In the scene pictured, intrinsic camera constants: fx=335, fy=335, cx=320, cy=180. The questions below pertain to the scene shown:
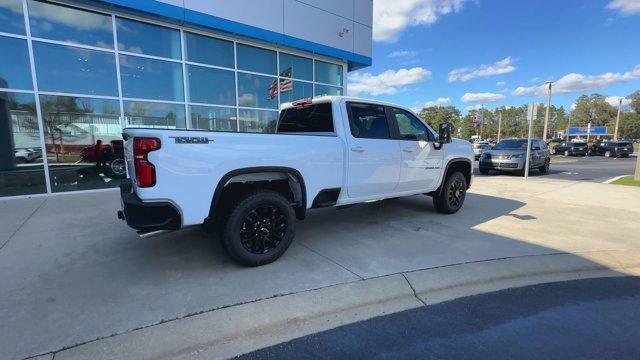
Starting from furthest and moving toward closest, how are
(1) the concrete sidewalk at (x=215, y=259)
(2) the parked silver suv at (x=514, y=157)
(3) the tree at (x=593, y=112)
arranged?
(3) the tree at (x=593, y=112)
(2) the parked silver suv at (x=514, y=157)
(1) the concrete sidewalk at (x=215, y=259)

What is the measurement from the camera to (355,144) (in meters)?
4.51

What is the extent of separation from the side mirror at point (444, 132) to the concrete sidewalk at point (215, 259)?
1.41 metres

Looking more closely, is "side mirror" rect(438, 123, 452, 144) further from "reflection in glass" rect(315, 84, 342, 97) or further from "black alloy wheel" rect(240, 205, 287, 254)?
"reflection in glass" rect(315, 84, 342, 97)

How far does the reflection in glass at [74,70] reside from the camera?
8.39m

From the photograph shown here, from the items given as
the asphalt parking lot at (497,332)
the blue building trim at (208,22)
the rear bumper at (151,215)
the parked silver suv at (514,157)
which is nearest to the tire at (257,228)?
the rear bumper at (151,215)

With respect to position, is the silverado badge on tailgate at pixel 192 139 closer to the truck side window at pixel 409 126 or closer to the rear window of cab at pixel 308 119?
the rear window of cab at pixel 308 119

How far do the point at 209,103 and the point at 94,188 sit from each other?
4.13 metres

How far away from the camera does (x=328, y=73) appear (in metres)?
13.8

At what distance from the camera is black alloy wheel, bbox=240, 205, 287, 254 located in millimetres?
3689

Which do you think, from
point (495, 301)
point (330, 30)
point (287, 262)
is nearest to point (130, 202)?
point (287, 262)

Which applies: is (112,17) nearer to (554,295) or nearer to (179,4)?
(179,4)

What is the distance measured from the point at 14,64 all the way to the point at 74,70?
3.84ft

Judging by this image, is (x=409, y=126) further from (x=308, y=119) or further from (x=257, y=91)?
(x=257, y=91)

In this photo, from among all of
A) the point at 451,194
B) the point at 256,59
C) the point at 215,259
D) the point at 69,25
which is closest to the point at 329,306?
the point at 215,259
